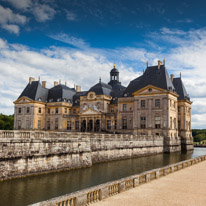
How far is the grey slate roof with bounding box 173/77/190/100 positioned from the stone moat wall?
26.2 m

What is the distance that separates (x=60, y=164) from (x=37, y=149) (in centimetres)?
312

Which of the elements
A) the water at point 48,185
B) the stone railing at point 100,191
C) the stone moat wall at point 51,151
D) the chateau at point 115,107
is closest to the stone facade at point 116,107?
the chateau at point 115,107

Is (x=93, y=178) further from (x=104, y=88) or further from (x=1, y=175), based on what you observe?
(x=104, y=88)

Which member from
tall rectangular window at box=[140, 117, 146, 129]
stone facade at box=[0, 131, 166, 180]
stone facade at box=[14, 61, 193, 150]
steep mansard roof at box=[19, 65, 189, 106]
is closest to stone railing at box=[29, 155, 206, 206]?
stone facade at box=[0, 131, 166, 180]

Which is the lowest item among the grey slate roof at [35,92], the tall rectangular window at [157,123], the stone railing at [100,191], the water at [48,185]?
the water at [48,185]

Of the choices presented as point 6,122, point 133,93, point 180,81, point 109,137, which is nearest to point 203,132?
Answer: point 180,81

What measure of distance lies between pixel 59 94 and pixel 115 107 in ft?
49.0

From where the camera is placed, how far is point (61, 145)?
81.1 feet

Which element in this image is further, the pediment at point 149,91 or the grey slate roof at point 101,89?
the grey slate roof at point 101,89

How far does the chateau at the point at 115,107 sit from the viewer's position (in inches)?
2015

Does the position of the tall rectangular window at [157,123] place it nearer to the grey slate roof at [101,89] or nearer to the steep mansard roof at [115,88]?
the steep mansard roof at [115,88]

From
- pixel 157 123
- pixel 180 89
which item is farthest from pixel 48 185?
pixel 180 89

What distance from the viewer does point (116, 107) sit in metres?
61.4

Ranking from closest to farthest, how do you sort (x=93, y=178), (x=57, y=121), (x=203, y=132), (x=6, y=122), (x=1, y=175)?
(x=1, y=175) → (x=93, y=178) → (x=57, y=121) → (x=6, y=122) → (x=203, y=132)
